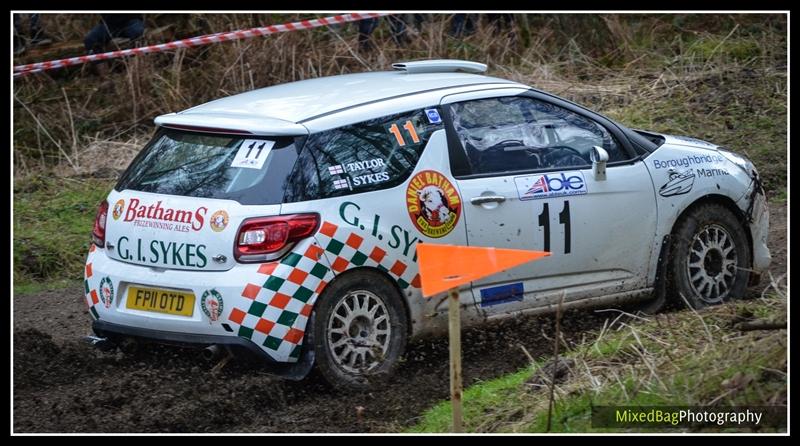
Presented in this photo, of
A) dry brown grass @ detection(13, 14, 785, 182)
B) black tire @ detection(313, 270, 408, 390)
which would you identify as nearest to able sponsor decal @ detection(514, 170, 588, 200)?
black tire @ detection(313, 270, 408, 390)

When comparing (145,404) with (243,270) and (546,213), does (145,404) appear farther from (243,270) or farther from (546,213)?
(546,213)

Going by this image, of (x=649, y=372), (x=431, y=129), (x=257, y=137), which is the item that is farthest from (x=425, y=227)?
(x=649, y=372)

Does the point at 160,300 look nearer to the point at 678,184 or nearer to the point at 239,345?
the point at 239,345

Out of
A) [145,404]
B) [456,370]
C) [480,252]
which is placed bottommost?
[145,404]

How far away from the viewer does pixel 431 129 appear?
6887mm

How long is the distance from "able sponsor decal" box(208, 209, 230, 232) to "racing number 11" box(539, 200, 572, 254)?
1887 mm

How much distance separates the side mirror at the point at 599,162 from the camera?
23.5 ft

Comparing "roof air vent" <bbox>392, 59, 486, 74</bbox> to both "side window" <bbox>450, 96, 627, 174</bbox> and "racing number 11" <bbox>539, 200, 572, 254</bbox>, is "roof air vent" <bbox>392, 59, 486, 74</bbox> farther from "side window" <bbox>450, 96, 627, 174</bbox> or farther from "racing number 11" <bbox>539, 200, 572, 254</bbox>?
"racing number 11" <bbox>539, 200, 572, 254</bbox>

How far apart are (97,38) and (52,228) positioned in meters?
3.57

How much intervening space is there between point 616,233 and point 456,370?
2468 mm

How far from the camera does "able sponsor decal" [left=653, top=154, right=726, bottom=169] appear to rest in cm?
751

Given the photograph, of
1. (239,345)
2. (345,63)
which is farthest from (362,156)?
(345,63)

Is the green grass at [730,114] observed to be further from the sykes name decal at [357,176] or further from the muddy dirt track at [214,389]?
the sykes name decal at [357,176]

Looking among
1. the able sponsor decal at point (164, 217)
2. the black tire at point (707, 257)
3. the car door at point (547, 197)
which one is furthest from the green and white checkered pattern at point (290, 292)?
the black tire at point (707, 257)
